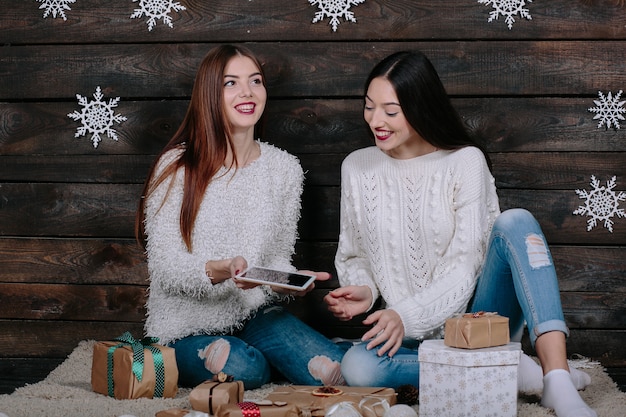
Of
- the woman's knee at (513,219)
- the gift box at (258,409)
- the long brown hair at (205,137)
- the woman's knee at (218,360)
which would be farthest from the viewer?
the long brown hair at (205,137)

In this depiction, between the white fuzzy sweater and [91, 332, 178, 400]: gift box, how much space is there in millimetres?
192

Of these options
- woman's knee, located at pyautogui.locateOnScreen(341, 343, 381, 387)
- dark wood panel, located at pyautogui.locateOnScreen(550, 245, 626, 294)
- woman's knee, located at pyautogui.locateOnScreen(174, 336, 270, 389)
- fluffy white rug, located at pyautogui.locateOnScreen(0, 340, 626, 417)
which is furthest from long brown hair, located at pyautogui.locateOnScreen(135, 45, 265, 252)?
dark wood panel, located at pyautogui.locateOnScreen(550, 245, 626, 294)

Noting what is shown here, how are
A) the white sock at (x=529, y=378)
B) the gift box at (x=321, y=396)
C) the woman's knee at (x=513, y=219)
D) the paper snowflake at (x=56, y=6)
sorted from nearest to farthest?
1. the gift box at (x=321, y=396)
2. the woman's knee at (x=513, y=219)
3. the white sock at (x=529, y=378)
4. the paper snowflake at (x=56, y=6)

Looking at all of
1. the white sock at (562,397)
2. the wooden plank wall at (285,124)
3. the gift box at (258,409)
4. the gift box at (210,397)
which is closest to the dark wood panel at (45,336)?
the wooden plank wall at (285,124)

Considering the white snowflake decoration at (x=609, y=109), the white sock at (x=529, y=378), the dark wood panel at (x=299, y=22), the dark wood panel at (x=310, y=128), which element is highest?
the dark wood panel at (x=299, y=22)

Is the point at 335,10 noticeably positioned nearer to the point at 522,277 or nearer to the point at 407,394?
the point at 522,277

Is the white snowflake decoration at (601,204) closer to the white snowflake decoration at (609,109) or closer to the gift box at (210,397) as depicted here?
the white snowflake decoration at (609,109)

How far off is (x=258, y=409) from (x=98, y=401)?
1.68 feet

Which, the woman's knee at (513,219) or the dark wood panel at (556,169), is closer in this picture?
the woman's knee at (513,219)

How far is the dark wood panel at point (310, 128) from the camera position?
108 inches

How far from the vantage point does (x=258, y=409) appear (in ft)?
6.01

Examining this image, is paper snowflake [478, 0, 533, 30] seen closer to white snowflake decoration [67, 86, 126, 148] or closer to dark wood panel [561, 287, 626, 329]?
dark wood panel [561, 287, 626, 329]

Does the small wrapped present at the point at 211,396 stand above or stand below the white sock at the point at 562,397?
below

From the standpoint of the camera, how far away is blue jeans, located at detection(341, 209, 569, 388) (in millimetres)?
1993
